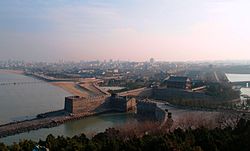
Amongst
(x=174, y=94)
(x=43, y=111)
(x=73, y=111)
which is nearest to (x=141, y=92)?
(x=174, y=94)

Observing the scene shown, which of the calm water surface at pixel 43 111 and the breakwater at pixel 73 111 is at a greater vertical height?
the breakwater at pixel 73 111

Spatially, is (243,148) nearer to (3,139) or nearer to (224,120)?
(224,120)

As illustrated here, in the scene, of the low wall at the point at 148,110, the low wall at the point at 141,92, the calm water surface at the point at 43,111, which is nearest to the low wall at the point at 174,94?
the low wall at the point at 141,92

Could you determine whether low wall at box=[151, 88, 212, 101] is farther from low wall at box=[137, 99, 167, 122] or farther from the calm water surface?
the calm water surface

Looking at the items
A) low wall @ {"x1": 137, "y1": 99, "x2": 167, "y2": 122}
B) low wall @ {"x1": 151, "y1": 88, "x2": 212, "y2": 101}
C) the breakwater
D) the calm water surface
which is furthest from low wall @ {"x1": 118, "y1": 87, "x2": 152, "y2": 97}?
low wall @ {"x1": 137, "y1": 99, "x2": 167, "y2": 122}

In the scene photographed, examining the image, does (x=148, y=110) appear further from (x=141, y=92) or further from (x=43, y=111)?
(x=141, y=92)

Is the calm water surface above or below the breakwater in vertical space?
below

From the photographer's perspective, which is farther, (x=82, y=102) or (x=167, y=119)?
(x=82, y=102)

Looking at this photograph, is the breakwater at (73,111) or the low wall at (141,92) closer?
the breakwater at (73,111)

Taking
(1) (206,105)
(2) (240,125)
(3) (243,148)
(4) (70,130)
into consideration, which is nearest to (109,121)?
(4) (70,130)

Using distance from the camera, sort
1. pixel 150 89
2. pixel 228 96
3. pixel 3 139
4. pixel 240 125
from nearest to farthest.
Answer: pixel 240 125, pixel 3 139, pixel 228 96, pixel 150 89

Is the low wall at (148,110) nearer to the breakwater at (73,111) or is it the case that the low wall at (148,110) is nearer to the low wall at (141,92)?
the breakwater at (73,111)
